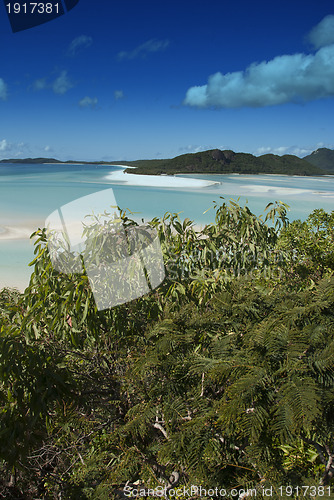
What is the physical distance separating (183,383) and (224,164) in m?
28.7

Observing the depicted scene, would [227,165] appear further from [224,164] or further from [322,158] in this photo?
[322,158]

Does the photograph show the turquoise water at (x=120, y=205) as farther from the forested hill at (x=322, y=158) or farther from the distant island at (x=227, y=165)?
the forested hill at (x=322, y=158)

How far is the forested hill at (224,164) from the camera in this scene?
27125 millimetres

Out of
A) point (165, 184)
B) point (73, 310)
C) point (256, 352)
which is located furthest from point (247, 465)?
point (165, 184)

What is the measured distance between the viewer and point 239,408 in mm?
1082

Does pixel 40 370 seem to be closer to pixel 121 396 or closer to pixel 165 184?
pixel 121 396

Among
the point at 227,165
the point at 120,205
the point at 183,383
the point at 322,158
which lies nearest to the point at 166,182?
the point at 227,165

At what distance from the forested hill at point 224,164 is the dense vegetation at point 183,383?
23.0 metres

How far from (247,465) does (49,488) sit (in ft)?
4.19

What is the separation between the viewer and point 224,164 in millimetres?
29000

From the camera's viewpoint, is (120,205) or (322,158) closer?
(120,205)

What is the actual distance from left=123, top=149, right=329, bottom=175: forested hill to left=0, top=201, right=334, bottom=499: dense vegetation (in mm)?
22954

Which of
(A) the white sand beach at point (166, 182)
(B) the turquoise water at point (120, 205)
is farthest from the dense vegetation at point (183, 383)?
(A) the white sand beach at point (166, 182)

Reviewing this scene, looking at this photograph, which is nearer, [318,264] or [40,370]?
[40,370]
